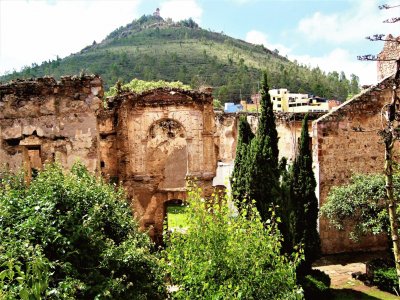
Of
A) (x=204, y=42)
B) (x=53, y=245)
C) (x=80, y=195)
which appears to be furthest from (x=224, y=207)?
(x=204, y=42)

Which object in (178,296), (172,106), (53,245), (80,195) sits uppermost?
(172,106)

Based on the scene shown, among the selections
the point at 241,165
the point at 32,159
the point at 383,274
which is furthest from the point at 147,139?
the point at 383,274

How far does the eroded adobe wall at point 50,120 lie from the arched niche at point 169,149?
636 cm

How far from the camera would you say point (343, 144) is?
17.0 meters

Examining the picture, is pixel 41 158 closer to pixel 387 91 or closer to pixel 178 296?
pixel 178 296

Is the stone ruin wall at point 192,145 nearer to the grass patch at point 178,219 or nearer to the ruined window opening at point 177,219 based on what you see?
the ruined window opening at point 177,219

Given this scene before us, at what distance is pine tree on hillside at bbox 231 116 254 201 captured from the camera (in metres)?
13.6

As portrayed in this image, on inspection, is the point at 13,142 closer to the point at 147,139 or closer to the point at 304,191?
the point at 147,139

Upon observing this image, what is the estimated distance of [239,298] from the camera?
7.52 metres

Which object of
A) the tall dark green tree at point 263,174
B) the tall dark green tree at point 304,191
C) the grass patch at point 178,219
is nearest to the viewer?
the grass patch at point 178,219

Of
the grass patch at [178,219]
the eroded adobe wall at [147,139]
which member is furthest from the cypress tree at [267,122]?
the grass patch at [178,219]

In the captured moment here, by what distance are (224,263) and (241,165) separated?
623cm

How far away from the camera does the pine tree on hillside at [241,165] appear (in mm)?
13614

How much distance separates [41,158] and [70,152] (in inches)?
30.0
